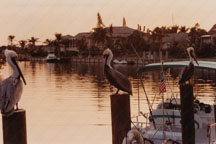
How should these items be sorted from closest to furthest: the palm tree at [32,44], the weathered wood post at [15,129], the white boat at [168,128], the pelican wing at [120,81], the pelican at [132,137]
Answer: the weathered wood post at [15,129] < the pelican at [132,137] < the pelican wing at [120,81] < the white boat at [168,128] < the palm tree at [32,44]

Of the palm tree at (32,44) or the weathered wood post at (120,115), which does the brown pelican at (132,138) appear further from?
the palm tree at (32,44)

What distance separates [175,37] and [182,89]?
10422cm

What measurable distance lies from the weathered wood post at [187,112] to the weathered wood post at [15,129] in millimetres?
3852

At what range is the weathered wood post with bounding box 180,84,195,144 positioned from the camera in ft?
26.5

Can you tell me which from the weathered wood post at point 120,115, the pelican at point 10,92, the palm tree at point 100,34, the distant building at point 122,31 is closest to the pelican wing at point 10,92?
the pelican at point 10,92

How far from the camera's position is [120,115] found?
6836 millimetres

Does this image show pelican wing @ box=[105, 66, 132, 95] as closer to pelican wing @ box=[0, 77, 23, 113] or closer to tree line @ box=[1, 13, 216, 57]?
pelican wing @ box=[0, 77, 23, 113]

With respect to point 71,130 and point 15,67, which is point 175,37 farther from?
point 15,67

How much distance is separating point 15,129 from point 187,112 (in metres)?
4.12

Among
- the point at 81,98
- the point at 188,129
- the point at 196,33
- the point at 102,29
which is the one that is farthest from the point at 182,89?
the point at 102,29

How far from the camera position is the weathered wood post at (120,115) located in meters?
6.76

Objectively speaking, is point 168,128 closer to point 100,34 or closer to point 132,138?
point 132,138

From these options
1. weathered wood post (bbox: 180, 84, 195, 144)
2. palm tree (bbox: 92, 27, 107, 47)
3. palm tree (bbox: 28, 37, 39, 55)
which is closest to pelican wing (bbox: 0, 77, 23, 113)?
weathered wood post (bbox: 180, 84, 195, 144)

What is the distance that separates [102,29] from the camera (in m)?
127
